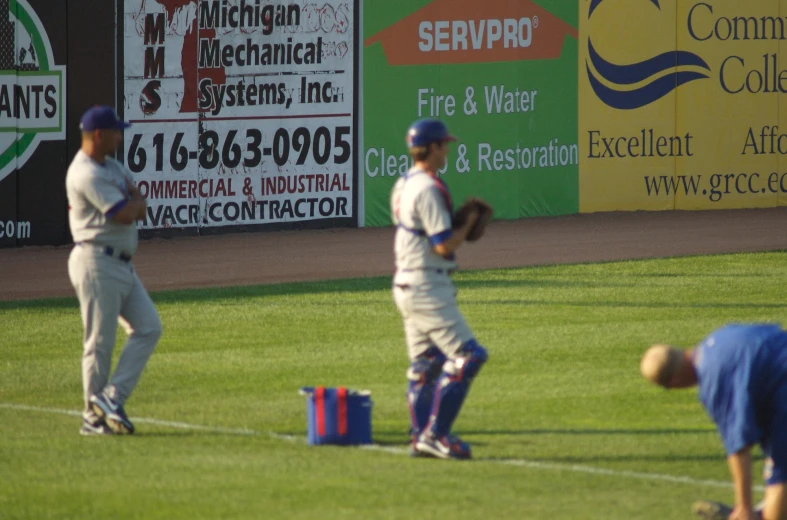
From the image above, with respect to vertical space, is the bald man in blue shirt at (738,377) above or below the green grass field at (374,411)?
above

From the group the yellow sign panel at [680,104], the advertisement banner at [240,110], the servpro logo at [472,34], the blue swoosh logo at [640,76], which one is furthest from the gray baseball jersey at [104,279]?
the blue swoosh logo at [640,76]

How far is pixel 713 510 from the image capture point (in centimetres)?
733

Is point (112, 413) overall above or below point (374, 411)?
above

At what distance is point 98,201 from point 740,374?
4.83 m

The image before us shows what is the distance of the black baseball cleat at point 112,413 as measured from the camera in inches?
386

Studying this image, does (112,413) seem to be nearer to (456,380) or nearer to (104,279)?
(104,279)

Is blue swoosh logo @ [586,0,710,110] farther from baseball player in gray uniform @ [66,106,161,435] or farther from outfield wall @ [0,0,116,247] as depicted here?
baseball player in gray uniform @ [66,106,161,435]

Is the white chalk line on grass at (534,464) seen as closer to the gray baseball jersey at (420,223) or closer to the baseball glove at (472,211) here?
Answer: the gray baseball jersey at (420,223)

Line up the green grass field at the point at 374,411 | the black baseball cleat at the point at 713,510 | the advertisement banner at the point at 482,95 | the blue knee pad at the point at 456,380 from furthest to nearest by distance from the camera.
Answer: the advertisement banner at the point at 482,95 → the blue knee pad at the point at 456,380 → the green grass field at the point at 374,411 → the black baseball cleat at the point at 713,510

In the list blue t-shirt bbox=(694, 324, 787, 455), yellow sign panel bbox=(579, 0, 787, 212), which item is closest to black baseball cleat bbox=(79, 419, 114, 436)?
blue t-shirt bbox=(694, 324, 787, 455)

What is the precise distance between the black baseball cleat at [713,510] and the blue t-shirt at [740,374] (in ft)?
3.57

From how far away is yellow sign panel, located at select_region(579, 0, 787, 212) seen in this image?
84.7 ft

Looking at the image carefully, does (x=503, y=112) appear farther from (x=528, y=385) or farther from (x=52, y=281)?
(x=528, y=385)

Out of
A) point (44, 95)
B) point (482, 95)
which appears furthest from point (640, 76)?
point (44, 95)
